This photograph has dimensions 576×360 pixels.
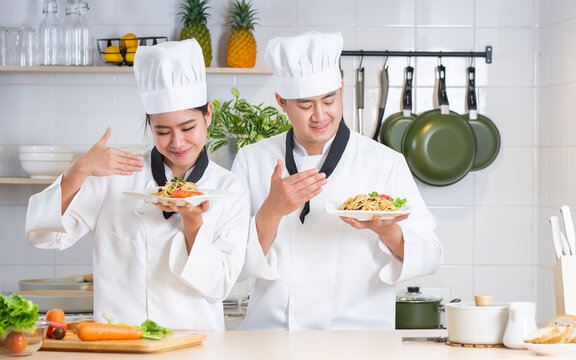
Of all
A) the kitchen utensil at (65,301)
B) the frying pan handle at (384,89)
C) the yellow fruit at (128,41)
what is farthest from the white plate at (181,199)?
the frying pan handle at (384,89)

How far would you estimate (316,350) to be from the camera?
1595 mm

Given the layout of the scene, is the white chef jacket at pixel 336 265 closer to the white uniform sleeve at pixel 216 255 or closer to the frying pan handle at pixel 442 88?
the white uniform sleeve at pixel 216 255

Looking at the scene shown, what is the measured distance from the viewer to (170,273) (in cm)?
195

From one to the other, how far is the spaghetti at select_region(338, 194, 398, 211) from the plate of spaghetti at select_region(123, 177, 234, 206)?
33cm

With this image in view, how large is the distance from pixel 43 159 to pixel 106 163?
155 centimetres

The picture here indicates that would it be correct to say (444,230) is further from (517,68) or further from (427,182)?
(517,68)

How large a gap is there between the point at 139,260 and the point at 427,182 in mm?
1823

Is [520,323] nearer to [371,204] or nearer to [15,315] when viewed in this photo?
[371,204]

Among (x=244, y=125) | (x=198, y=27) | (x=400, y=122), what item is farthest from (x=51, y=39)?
(x=400, y=122)

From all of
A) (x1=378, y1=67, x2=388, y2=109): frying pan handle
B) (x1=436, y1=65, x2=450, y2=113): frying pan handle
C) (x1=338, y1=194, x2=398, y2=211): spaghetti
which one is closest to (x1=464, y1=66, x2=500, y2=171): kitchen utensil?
(x1=436, y1=65, x2=450, y2=113): frying pan handle

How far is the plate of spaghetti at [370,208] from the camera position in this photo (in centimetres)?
191

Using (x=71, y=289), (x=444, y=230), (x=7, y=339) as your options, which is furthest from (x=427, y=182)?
(x=7, y=339)

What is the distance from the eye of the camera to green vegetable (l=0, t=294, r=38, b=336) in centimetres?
142

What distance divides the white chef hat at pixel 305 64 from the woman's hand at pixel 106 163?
515mm
